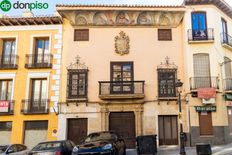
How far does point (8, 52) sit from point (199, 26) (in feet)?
51.0

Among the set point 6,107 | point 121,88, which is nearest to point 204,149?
point 121,88

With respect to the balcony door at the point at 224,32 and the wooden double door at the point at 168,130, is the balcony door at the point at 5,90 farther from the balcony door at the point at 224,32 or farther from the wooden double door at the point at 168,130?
the balcony door at the point at 224,32

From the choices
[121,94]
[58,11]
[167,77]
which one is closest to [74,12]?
[58,11]

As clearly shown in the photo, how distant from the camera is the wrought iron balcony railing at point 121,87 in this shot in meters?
20.0

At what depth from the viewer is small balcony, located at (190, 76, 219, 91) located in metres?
19.6

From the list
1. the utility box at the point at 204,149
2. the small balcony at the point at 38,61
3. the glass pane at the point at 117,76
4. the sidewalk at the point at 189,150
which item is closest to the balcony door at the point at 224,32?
the sidewalk at the point at 189,150

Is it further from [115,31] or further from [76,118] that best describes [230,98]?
[76,118]

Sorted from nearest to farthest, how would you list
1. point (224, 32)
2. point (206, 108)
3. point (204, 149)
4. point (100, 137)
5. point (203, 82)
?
Answer: point (100, 137) < point (204, 149) < point (206, 108) < point (203, 82) < point (224, 32)

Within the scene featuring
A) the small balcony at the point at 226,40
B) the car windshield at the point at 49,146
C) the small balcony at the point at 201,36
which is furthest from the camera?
the small balcony at the point at 226,40

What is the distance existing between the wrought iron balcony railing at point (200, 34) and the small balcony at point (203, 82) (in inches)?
120

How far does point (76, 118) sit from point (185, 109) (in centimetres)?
828

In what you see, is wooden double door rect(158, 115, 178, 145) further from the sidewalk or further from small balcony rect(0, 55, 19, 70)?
small balcony rect(0, 55, 19, 70)

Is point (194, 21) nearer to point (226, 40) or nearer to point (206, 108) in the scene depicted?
point (226, 40)

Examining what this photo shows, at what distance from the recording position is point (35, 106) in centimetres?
2038
